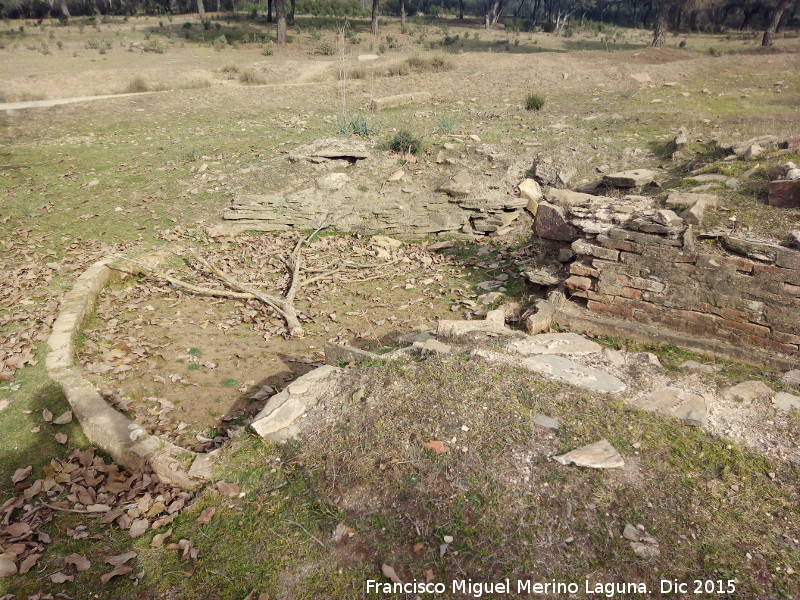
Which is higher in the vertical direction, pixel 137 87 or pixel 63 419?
pixel 137 87

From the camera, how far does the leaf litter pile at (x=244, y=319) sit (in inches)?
187

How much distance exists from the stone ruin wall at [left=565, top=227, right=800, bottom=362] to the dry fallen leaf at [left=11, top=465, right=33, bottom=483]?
17.0 ft

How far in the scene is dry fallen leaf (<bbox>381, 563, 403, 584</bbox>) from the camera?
2.55 metres

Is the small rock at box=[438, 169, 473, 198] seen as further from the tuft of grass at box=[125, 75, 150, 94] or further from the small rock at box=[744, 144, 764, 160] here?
the tuft of grass at box=[125, 75, 150, 94]

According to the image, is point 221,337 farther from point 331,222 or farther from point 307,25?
point 307,25

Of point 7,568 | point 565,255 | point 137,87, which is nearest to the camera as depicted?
point 7,568

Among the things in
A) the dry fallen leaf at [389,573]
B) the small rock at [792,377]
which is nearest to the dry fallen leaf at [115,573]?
the dry fallen leaf at [389,573]

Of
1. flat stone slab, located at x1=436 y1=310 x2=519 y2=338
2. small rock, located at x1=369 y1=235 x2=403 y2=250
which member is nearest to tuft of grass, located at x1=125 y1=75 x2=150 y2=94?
small rock, located at x1=369 y1=235 x2=403 y2=250

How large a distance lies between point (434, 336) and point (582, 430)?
2.09m

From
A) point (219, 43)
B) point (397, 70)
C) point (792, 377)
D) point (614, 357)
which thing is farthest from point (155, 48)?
point (792, 377)

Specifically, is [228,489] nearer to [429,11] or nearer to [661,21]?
[661,21]

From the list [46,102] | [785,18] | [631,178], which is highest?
[785,18]

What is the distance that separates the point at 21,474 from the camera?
3.75m

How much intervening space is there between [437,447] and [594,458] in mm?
963
